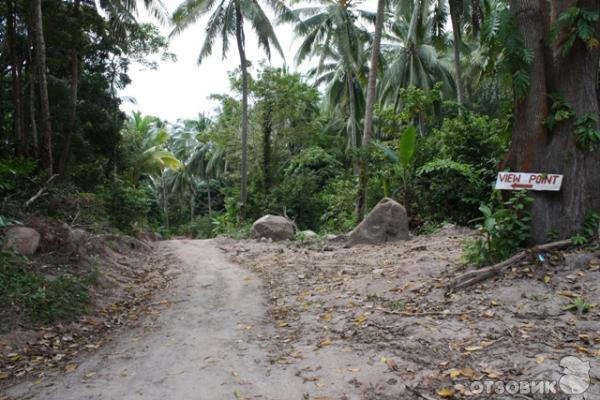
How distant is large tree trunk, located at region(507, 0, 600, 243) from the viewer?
5141 millimetres

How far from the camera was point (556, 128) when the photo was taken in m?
5.26

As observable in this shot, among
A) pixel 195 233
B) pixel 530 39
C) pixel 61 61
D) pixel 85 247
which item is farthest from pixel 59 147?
pixel 195 233

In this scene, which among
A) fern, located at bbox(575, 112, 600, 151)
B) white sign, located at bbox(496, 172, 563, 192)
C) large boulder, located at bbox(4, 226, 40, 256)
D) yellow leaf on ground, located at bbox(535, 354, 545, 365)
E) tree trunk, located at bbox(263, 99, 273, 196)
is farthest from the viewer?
tree trunk, located at bbox(263, 99, 273, 196)

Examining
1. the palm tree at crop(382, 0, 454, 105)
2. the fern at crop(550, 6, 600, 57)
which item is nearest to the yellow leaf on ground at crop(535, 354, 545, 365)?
the fern at crop(550, 6, 600, 57)

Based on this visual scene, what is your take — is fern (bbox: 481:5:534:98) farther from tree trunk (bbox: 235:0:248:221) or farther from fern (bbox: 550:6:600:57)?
tree trunk (bbox: 235:0:248:221)

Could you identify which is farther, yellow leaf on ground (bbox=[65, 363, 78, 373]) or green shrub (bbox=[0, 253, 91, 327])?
green shrub (bbox=[0, 253, 91, 327])

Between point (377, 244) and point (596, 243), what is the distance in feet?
16.5

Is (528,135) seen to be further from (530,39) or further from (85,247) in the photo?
(85,247)

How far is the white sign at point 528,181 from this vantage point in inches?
202

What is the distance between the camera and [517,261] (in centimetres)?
502

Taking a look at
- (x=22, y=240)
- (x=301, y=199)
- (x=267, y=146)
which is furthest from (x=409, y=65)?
(x=22, y=240)

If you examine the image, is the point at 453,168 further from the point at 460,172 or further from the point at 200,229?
the point at 200,229

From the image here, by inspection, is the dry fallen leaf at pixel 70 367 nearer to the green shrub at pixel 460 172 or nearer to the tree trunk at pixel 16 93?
the tree trunk at pixel 16 93

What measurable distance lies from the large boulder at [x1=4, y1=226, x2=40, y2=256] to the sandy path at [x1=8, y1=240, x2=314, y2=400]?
2.14m
